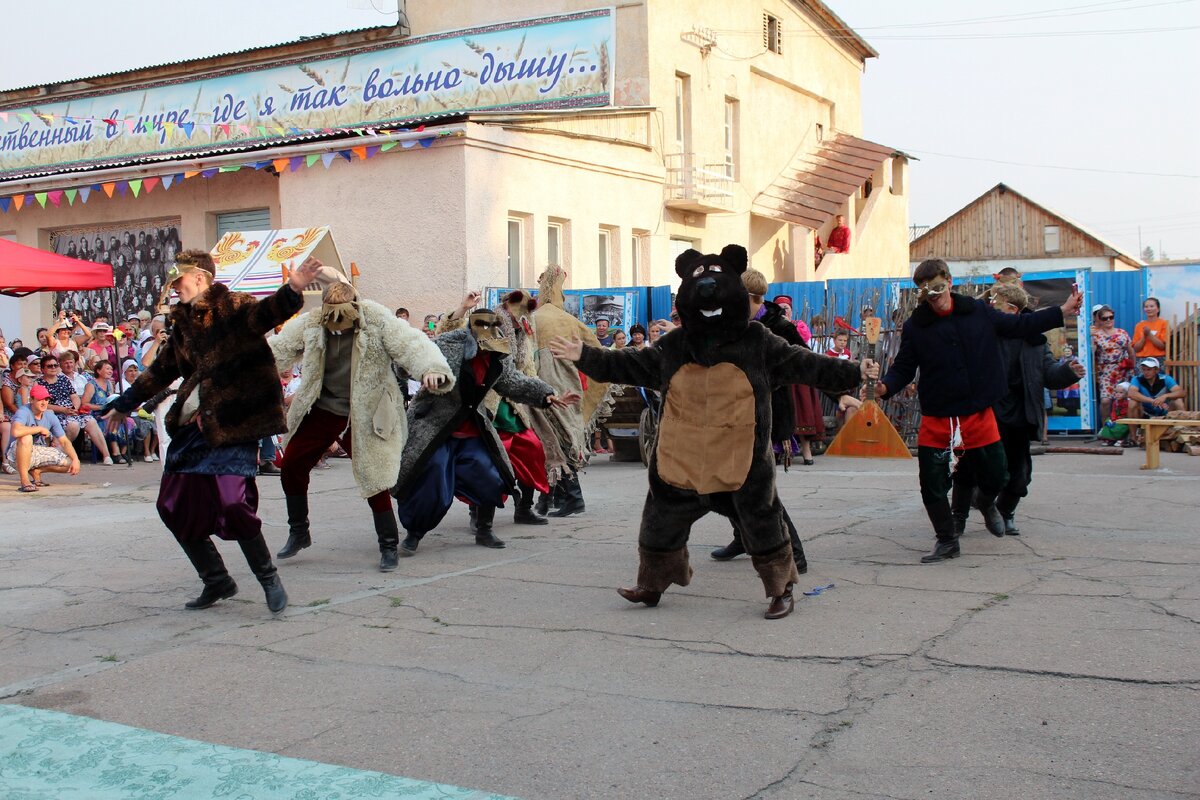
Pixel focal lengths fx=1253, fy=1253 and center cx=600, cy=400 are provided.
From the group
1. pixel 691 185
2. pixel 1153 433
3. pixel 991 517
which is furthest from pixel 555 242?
pixel 991 517

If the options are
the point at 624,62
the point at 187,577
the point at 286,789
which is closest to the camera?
the point at 286,789

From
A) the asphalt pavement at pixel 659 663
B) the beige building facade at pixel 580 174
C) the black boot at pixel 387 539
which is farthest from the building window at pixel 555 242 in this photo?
the black boot at pixel 387 539

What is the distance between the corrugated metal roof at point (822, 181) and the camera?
2908 cm

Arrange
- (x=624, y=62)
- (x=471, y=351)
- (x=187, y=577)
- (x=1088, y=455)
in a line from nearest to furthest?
(x=187, y=577) → (x=471, y=351) → (x=1088, y=455) → (x=624, y=62)

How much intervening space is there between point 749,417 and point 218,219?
18081 millimetres

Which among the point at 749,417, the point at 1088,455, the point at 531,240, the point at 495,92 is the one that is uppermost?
the point at 495,92

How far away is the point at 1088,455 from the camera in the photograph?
1507 cm

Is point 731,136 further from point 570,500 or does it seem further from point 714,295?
point 714,295

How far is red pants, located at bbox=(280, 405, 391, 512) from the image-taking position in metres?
7.88

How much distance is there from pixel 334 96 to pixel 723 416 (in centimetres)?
2206

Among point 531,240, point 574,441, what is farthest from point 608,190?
point 574,441

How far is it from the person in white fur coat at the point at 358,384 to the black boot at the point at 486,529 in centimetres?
88

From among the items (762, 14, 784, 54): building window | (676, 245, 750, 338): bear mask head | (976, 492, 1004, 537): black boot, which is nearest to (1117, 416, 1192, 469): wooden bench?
(976, 492, 1004, 537): black boot

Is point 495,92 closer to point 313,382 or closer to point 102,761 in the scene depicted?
point 313,382
